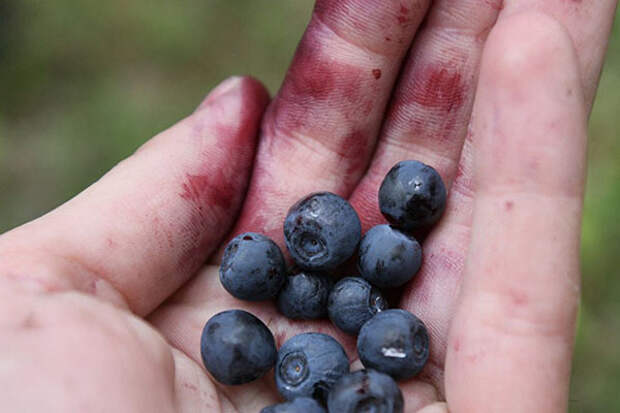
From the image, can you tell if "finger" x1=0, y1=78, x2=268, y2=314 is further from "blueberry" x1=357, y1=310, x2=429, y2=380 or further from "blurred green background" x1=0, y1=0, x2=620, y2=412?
"blurred green background" x1=0, y1=0, x2=620, y2=412

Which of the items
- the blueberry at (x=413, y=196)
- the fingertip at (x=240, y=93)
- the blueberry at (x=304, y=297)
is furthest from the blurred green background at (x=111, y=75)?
the blueberry at (x=304, y=297)

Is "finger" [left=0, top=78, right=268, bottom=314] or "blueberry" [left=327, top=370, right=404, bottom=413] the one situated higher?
"finger" [left=0, top=78, right=268, bottom=314]

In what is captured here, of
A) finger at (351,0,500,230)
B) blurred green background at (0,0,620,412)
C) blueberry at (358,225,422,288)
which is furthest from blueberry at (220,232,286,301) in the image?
blurred green background at (0,0,620,412)

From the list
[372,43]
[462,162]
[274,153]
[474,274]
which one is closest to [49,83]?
[274,153]

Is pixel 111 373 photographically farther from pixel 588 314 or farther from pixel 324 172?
pixel 588 314

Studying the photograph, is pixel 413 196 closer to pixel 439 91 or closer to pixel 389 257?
pixel 389 257

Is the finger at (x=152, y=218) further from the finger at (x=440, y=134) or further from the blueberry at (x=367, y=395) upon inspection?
the blueberry at (x=367, y=395)
